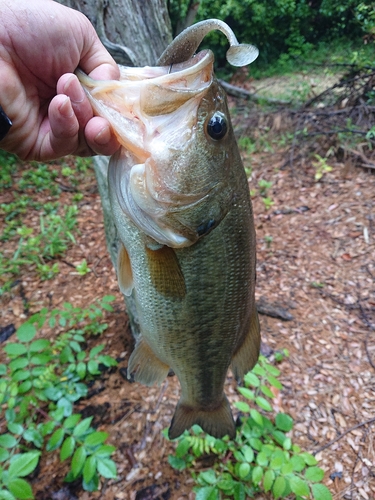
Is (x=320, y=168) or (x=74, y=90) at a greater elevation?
(x=74, y=90)

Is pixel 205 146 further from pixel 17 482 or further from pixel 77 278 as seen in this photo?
pixel 77 278

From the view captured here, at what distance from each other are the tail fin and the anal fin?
24 centimetres

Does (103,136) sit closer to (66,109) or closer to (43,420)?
(66,109)

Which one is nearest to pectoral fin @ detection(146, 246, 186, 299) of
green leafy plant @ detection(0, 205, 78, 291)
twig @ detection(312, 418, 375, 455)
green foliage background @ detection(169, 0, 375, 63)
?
twig @ detection(312, 418, 375, 455)

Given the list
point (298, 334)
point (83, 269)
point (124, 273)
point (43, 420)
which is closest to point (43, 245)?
point (83, 269)

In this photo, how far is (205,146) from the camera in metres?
A: 1.23

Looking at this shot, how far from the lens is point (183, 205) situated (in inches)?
49.8

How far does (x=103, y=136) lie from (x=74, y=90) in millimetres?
162

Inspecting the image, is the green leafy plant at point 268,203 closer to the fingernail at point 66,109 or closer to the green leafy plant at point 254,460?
the green leafy plant at point 254,460

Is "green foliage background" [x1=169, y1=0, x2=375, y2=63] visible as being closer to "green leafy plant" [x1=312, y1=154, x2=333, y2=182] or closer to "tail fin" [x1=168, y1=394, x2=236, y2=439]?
"green leafy plant" [x1=312, y1=154, x2=333, y2=182]

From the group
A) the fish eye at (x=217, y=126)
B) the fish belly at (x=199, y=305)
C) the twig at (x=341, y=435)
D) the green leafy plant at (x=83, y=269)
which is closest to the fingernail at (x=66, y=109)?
the fish belly at (x=199, y=305)

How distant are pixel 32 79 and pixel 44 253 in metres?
3.18

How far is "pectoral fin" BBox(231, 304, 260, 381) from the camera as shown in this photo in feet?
5.46

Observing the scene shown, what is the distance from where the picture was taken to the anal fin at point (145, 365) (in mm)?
1696
